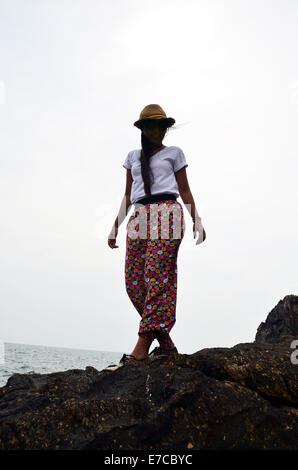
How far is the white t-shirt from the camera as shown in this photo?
145 inches

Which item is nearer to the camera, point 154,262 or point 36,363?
point 154,262

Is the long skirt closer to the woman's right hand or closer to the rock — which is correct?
the woman's right hand

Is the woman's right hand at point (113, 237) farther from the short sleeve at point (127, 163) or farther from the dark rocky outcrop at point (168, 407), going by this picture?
the dark rocky outcrop at point (168, 407)

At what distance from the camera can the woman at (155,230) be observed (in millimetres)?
3365

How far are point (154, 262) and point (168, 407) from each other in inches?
56.2

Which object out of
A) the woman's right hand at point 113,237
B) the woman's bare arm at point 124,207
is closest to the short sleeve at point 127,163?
the woman's bare arm at point 124,207

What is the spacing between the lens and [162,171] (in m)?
3.70

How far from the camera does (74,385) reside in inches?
112

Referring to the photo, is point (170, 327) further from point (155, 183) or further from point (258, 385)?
point (155, 183)

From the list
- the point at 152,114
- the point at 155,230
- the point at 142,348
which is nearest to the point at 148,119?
the point at 152,114

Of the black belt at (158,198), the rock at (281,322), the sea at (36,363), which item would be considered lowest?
the sea at (36,363)

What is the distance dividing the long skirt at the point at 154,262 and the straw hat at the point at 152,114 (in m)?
0.85

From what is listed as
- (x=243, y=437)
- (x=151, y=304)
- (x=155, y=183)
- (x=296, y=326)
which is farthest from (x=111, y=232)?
(x=296, y=326)

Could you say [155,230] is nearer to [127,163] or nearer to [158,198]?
[158,198]
